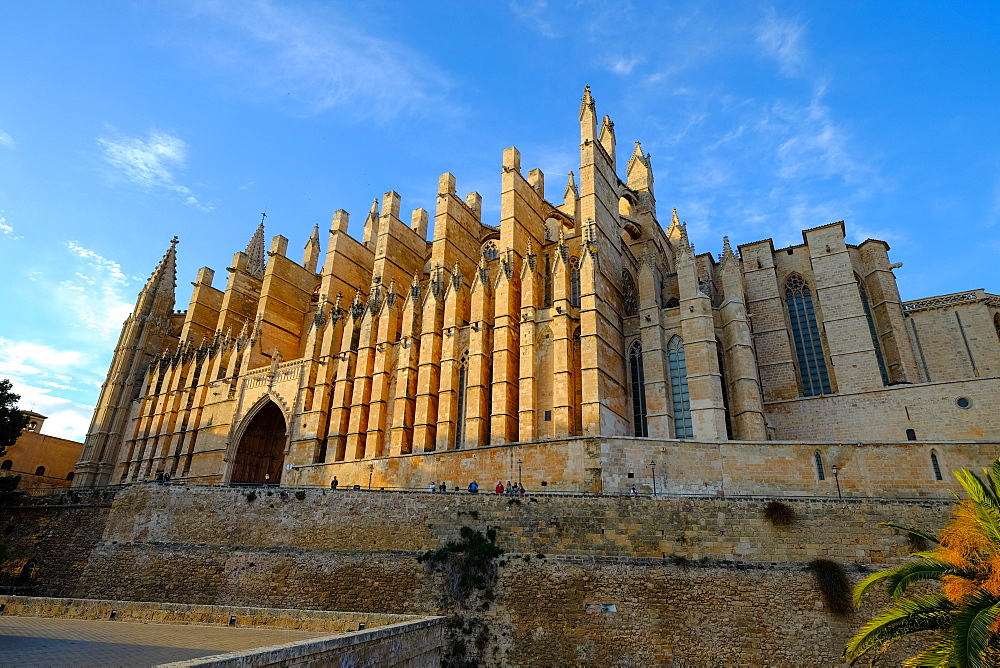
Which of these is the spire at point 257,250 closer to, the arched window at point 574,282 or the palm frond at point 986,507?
the arched window at point 574,282

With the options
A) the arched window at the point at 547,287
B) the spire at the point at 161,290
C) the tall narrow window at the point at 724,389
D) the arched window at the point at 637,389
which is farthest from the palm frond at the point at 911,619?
the spire at the point at 161,290

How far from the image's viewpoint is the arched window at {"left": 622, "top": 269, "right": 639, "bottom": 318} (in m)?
25.6

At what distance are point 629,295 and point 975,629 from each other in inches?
780

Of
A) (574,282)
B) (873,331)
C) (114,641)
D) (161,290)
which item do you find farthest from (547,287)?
(161,290)

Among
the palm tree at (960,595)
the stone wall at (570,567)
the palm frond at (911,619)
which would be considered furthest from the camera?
the stone wall at (570,567)

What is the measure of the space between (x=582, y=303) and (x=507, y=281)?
3.46 m

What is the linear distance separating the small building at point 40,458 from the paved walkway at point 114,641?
29.2m

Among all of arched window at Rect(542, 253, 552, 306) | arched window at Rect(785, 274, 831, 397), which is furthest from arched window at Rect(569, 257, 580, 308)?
arched window at Rect(785, 274, 831, 397)

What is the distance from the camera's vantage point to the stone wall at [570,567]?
12.3 meters

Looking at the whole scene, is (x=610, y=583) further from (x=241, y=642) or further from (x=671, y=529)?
(x=241, y=642)

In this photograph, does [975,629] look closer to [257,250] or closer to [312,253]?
[312,253]

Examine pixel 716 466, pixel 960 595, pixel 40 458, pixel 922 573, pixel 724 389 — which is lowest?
pixel 960 595

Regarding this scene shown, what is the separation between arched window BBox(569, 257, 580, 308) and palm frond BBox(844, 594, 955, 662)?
592 inches

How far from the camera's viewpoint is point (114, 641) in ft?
30.2
